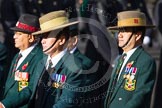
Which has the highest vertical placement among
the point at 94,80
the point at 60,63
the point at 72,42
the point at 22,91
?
the point at 72,42

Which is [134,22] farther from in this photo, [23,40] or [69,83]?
[23,40]

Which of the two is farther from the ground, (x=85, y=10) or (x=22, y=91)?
(x=85, y=10)

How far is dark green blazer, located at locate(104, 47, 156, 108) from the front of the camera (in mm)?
7172

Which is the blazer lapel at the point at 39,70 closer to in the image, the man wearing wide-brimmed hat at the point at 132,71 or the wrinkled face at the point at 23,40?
the wrinkled face at the point at 23,40

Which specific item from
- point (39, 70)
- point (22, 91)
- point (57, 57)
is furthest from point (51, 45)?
point (22, 91)

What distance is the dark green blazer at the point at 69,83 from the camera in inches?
291

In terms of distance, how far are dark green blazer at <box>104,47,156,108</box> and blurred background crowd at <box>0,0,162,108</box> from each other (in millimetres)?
2431

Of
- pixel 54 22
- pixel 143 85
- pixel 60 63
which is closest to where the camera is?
pixel 143 85

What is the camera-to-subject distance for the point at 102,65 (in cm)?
934

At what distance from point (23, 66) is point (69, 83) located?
101cm

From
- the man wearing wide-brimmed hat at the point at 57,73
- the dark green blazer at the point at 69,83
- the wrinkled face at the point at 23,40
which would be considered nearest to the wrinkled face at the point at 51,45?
the man wearing wide-brimmed hat at the point at 57,73

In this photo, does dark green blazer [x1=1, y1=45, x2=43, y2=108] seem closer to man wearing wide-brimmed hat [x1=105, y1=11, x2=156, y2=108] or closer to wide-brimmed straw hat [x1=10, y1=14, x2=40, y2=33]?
wide-brimmed straw hat [x1=10, y1=14, x2=40, y2=33]

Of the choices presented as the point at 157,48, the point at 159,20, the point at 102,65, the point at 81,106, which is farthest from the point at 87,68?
the point at 157,48

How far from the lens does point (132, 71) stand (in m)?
7.32
